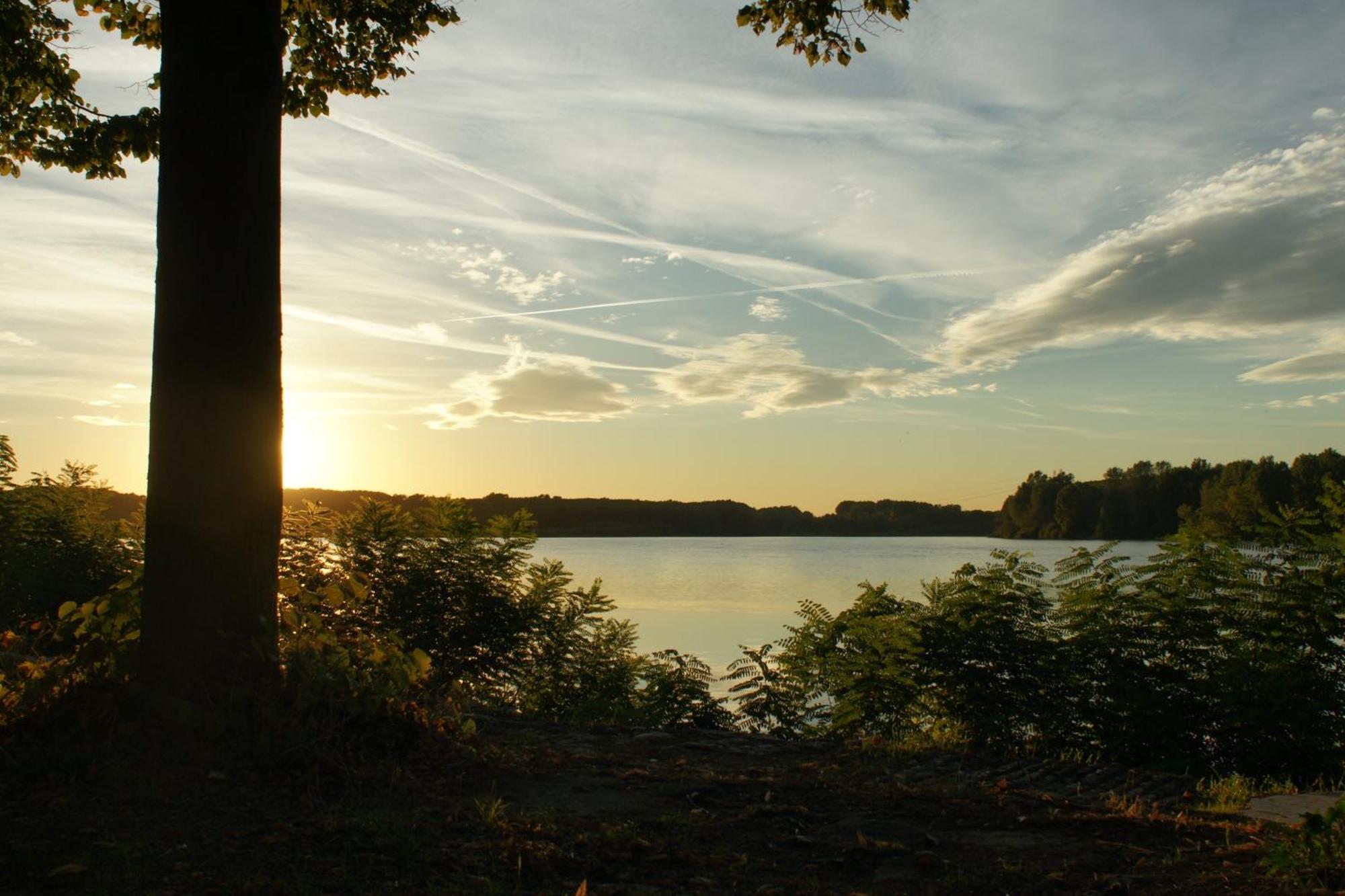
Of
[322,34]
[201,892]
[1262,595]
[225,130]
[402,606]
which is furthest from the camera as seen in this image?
[402,606]

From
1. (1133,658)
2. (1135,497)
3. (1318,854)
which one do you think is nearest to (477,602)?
(1133,658)

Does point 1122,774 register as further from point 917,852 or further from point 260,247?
point 260,247

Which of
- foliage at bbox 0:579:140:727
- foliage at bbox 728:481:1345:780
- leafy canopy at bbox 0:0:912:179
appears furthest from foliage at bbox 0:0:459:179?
foliage at bbox 728:481:1345:780

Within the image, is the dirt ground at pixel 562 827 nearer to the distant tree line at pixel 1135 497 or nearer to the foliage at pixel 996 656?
the foliage at pixel 996 656

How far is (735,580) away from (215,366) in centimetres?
2278

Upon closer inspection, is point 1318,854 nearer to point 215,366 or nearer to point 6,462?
point 215,366

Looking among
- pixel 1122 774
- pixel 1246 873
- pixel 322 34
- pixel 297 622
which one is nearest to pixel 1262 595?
pixel 1122 774

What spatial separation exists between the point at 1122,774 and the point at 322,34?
923cm

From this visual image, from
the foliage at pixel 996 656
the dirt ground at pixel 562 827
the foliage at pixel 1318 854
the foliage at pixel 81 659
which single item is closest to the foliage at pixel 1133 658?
the foliage at pixel 996 656

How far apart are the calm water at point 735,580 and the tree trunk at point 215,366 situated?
673 centimetres

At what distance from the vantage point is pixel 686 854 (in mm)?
3885

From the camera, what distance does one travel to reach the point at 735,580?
27.2 meters

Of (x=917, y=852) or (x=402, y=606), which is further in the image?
(x=402, y=606)

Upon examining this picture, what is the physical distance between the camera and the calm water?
16.0 metres
